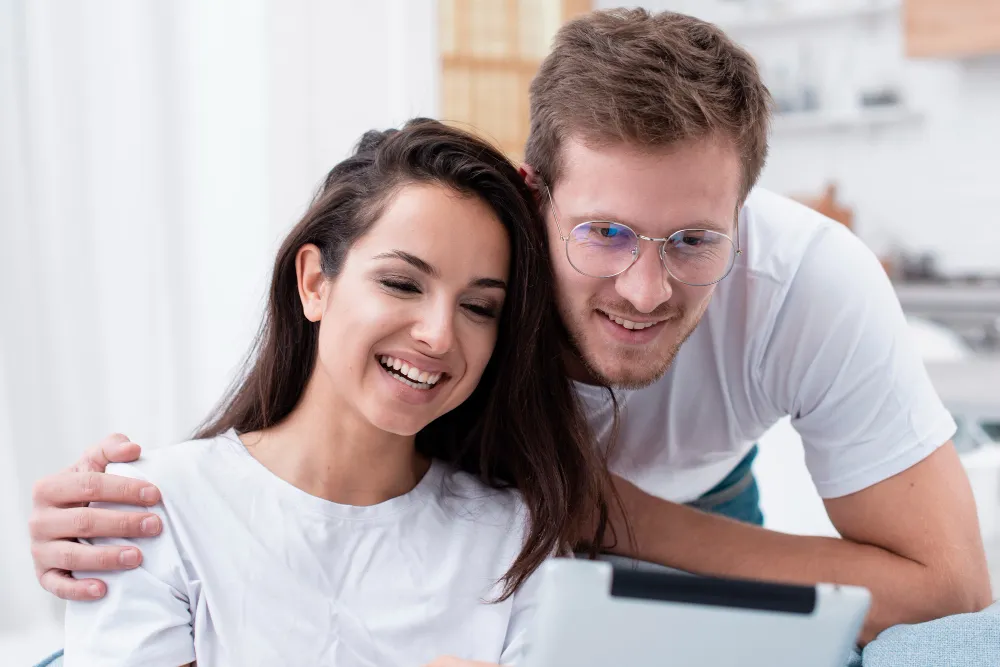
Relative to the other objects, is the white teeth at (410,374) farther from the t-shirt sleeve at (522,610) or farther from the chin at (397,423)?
the t-shirt sleeve at (522,610)

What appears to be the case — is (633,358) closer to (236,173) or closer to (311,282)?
(311,282)

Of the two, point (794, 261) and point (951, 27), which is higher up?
point (951, 27)

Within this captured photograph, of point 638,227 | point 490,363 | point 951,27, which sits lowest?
point 490,363

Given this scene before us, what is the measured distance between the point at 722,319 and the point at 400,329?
62 centimetres

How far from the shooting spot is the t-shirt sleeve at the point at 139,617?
1273 mm

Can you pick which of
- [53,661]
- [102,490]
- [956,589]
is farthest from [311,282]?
[956,589]

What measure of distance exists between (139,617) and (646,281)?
0.81 m

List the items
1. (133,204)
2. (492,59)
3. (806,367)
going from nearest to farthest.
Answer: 1. (806,367)
2. (133,204)
3. (492,59)

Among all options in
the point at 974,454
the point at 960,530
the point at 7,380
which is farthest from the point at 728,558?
the point at 7,380

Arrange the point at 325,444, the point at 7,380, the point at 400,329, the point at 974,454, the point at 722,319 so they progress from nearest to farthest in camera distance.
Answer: the point at 400,329 < the point at 325,444 < the point at 722,319 < the point at 7,380 < the point at 974,454

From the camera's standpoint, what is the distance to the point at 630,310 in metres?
1.51

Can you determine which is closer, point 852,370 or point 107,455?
point 107,455

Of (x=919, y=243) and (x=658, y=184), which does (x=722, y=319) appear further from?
(x=919, y=243)

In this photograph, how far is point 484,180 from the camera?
1508mm
